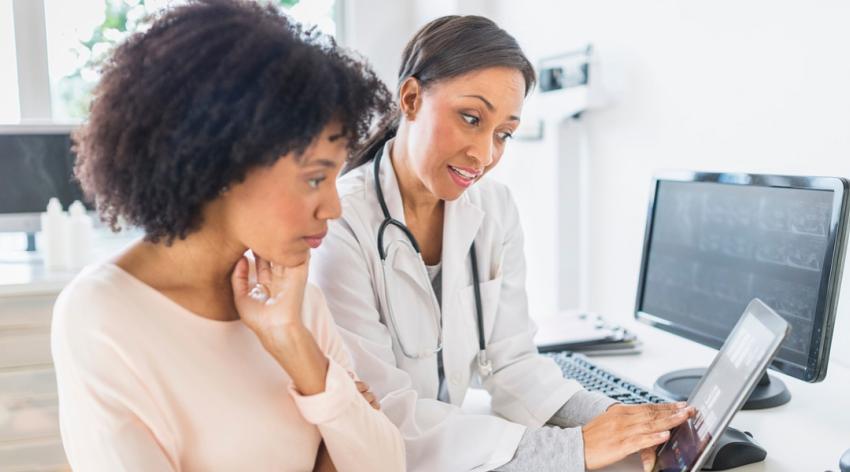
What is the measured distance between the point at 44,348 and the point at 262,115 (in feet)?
5.30

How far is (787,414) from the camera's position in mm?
1271

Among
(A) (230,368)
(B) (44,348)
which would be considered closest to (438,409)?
(A) (230,368)

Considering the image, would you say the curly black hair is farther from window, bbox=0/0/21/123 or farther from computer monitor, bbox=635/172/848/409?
window, bbox=0/0/21/123

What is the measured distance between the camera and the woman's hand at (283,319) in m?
0.94

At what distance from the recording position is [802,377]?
1168 mm

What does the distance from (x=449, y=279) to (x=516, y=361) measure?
194 millimetres

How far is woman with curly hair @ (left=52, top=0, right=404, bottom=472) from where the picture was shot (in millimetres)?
812

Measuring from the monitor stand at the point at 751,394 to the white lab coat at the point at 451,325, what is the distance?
21 centimetres

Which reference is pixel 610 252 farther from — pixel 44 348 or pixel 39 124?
pixel 39 124

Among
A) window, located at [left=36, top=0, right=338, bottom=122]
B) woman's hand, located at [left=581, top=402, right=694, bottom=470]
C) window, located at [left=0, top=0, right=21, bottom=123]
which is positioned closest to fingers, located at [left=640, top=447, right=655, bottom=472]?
woman's hand, located at [left=581, top=402, right=694, bottom=470]

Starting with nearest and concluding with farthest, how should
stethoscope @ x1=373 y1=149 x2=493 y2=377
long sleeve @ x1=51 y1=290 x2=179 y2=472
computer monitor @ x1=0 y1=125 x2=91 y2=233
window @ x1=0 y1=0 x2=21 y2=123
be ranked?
1. long sleeve @ x1=51 y1=290 x2=179 y2=472
2. stethoscope @ x1=373 y1=149 x2=493 y2=377
3. computer monitor @ x1=0 y1=125 x2=91 y2=233
4. window @ x1=0 y1=0 x2=21 y2=123

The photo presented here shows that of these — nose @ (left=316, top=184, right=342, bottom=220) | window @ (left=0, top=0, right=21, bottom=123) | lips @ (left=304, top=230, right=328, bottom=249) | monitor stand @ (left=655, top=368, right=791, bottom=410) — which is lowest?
monitor stand @ (left=655, top=368, right=791, bottom=410)

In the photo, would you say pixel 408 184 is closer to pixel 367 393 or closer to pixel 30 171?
pixel 367 393

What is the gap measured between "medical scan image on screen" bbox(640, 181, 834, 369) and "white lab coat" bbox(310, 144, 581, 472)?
297 millimetres
